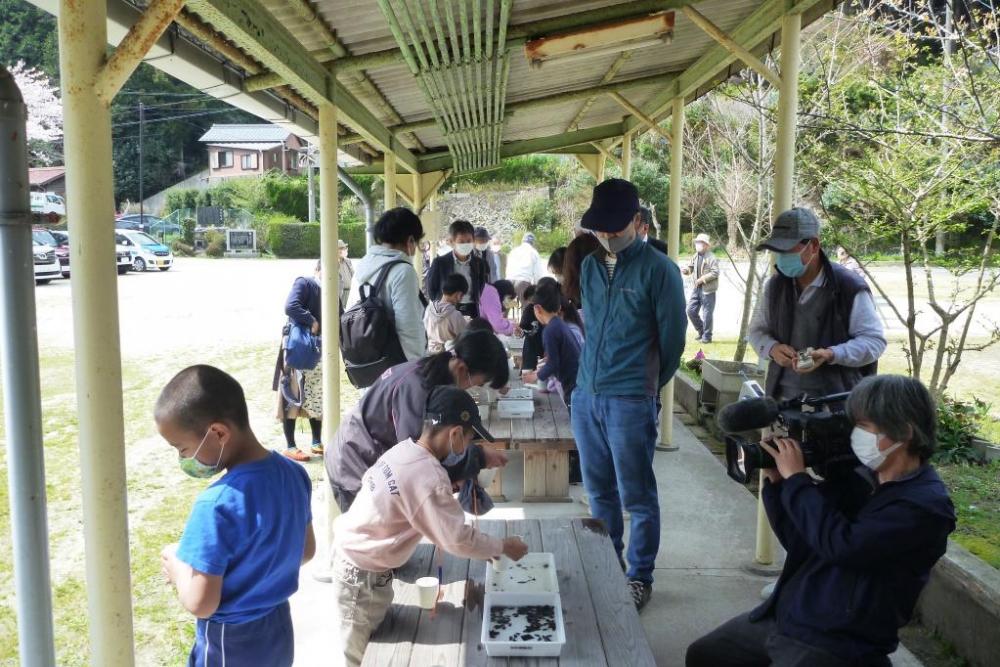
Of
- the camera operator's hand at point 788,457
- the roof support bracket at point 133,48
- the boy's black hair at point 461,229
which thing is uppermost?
the roof support bracket at point 133,48

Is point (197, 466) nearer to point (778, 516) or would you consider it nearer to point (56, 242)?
point (778, 516)

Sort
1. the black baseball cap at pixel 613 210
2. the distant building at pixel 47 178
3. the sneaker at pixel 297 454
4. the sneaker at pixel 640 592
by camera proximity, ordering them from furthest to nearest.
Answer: the distant building at pixel 47 178 → the sneaker at pixel 297 454 → the sneaker at pixel 640 592 → the black baseball cap at pixel 613 210

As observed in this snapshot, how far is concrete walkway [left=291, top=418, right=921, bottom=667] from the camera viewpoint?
3.39m

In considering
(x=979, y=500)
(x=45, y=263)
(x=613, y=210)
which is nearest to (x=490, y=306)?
(x=613, y=210)

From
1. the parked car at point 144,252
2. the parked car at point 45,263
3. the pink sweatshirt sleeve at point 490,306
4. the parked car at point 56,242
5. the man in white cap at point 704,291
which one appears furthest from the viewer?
the parked car at point 144,252

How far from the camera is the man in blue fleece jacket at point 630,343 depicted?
10.8 ft

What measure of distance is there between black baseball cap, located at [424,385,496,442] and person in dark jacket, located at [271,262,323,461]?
3.43 m

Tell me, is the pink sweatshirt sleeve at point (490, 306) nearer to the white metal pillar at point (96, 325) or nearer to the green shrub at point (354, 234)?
the white metal pillar at point (96, 325)

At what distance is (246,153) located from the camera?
55469mm

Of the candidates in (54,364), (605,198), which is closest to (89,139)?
(605,198)

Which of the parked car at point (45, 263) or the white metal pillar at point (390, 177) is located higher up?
the white metal pillar at point (390, 177)

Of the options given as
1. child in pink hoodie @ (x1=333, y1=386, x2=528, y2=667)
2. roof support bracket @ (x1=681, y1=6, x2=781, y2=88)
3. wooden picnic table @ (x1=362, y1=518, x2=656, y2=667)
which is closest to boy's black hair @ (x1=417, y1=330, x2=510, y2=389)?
child in pink hoodie @ (x1=333, y1=386, x2=528, y2=667)

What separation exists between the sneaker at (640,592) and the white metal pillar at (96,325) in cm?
218

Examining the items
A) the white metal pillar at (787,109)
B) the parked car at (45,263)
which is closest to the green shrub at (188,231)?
the parked car at (45,263)
